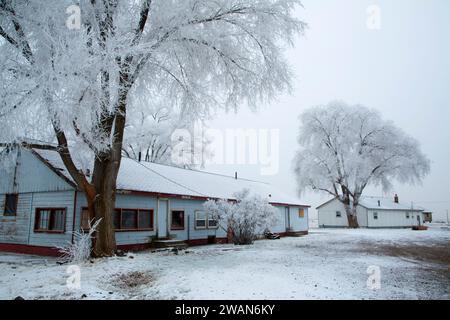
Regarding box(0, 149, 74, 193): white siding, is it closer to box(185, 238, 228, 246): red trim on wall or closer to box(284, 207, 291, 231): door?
box(185, 238, 228, 246): red trim on wall

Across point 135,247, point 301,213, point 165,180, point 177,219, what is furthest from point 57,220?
point 301,213

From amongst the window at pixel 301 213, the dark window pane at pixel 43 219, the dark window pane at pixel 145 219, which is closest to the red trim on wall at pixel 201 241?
the dark window pane at pixel 145 219

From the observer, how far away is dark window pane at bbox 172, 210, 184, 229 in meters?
19.6

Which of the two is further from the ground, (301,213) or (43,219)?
(301,213)

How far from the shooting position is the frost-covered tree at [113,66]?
30.3 ft

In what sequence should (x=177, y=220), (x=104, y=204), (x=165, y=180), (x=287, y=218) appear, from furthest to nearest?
(x=287, y=218) → (x=165, y=180) → (x=177, y=220) → (x=104, y=204)

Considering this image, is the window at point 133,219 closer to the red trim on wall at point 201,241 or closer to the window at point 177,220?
the window at point 177,220

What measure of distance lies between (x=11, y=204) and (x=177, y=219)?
8.48m

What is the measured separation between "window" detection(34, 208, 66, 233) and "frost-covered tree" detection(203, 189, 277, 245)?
735cm

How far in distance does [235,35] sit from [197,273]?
358 inches

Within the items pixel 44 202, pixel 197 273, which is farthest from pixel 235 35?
pixel 44 202

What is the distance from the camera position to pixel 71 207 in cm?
1477

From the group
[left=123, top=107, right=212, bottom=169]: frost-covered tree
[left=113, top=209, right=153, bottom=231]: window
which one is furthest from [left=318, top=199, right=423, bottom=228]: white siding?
[left=113, top=209, right=153, bottom=231]: window

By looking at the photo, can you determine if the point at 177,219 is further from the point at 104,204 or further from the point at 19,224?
the point at 19,224
